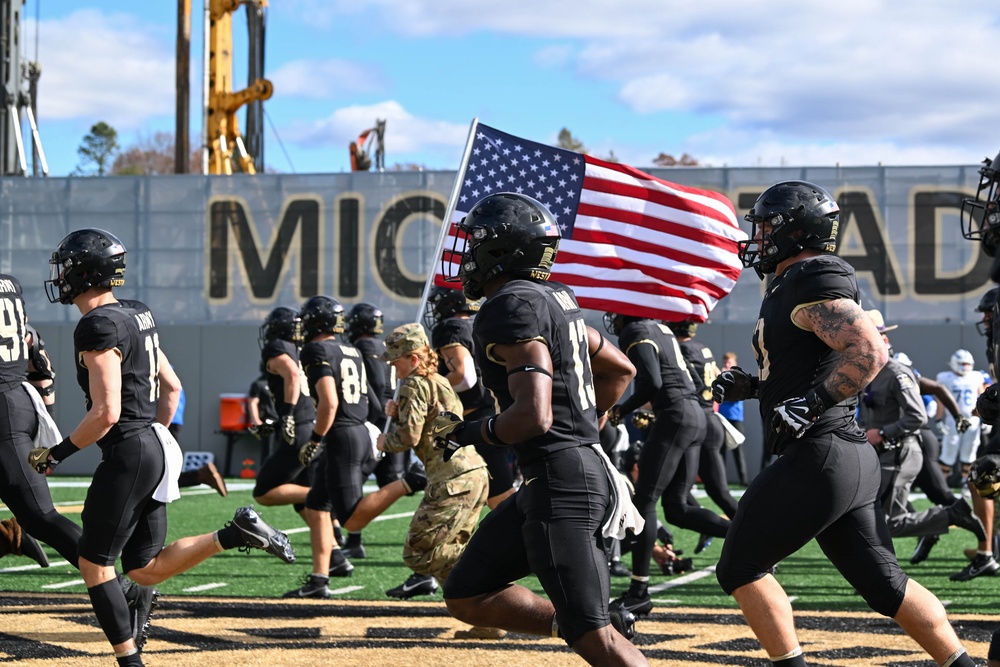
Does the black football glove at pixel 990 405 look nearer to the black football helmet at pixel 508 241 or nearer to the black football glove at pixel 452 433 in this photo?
the black football helmet at pixel 508 241

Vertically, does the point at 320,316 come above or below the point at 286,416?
above

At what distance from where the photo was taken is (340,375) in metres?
8.94

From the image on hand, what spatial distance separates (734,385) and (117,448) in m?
2.52

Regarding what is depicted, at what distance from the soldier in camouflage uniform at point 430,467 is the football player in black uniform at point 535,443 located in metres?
2.31

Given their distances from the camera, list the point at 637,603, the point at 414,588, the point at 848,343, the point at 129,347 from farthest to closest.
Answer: the point at 414,588 < the point at 637,603 < the point at 129,347 < the point at 848,343

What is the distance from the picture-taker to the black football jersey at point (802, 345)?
181 inches

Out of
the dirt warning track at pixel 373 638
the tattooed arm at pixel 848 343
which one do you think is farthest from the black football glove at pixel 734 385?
the dirt warning track at pixel 373 638

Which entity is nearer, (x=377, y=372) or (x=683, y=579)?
(x=683, y=579)

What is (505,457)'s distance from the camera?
27.6 feet

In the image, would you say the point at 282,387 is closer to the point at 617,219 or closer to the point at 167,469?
the point at 617,219

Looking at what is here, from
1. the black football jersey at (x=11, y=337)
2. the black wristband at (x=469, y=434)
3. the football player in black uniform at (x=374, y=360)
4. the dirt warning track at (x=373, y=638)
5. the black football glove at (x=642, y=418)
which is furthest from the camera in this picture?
the football player in black uniform at (x=374, y=360)

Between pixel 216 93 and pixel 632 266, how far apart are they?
2161 centimetres

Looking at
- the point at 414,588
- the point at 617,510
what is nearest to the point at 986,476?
the point at 617,510

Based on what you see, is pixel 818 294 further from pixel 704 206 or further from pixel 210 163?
pixel 210 163
